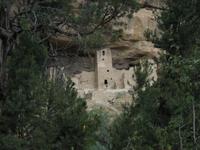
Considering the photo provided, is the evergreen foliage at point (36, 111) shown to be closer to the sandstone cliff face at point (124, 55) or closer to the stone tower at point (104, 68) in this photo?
the sandstone cliff face at point (124, 55)

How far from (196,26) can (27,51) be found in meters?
2.75

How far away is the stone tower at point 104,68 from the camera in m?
21.0

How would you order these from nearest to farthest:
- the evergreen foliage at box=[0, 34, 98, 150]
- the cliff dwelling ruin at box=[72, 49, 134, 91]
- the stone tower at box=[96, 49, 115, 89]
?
1. the evergreen foliage at box=[0, 34, 98, 150]
2. the cliff dwelling ruin at box=[72, 49, 134, 91]
3. the stone tower at box=[96, 49, 115, 89]

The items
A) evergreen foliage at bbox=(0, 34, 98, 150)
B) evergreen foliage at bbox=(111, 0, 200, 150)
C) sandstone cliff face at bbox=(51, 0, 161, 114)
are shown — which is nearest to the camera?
evergreen foliage at bbox=(111, 0, 200, 150)

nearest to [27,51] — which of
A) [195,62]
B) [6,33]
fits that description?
[6,33]

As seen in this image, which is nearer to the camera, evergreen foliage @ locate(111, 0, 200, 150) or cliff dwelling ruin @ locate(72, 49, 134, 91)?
evergreen foliage @ locate(111, 0, 200, 150)

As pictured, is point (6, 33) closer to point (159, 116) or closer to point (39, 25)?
point (39, 25)

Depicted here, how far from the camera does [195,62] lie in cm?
527

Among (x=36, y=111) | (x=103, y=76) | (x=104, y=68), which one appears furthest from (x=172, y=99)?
(x=104, y=68)

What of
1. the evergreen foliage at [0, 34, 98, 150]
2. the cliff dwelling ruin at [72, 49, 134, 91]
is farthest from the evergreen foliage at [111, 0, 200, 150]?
the cliff dwelling ruin at [72, 49, 134, 91]

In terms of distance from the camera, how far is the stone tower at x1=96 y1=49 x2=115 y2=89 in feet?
68.7

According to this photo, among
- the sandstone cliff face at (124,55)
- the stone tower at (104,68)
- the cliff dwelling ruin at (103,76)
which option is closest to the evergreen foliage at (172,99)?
the sandstone cliff face at (124,55)

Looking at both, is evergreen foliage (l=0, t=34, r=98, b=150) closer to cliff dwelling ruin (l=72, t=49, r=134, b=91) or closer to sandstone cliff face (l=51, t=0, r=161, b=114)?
sandstone cliff face (l=51, t=0, r=161, b=114)

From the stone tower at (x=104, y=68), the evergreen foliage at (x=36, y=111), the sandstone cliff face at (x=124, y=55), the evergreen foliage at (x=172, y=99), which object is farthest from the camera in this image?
the stone tower at (x=104, y=68)
